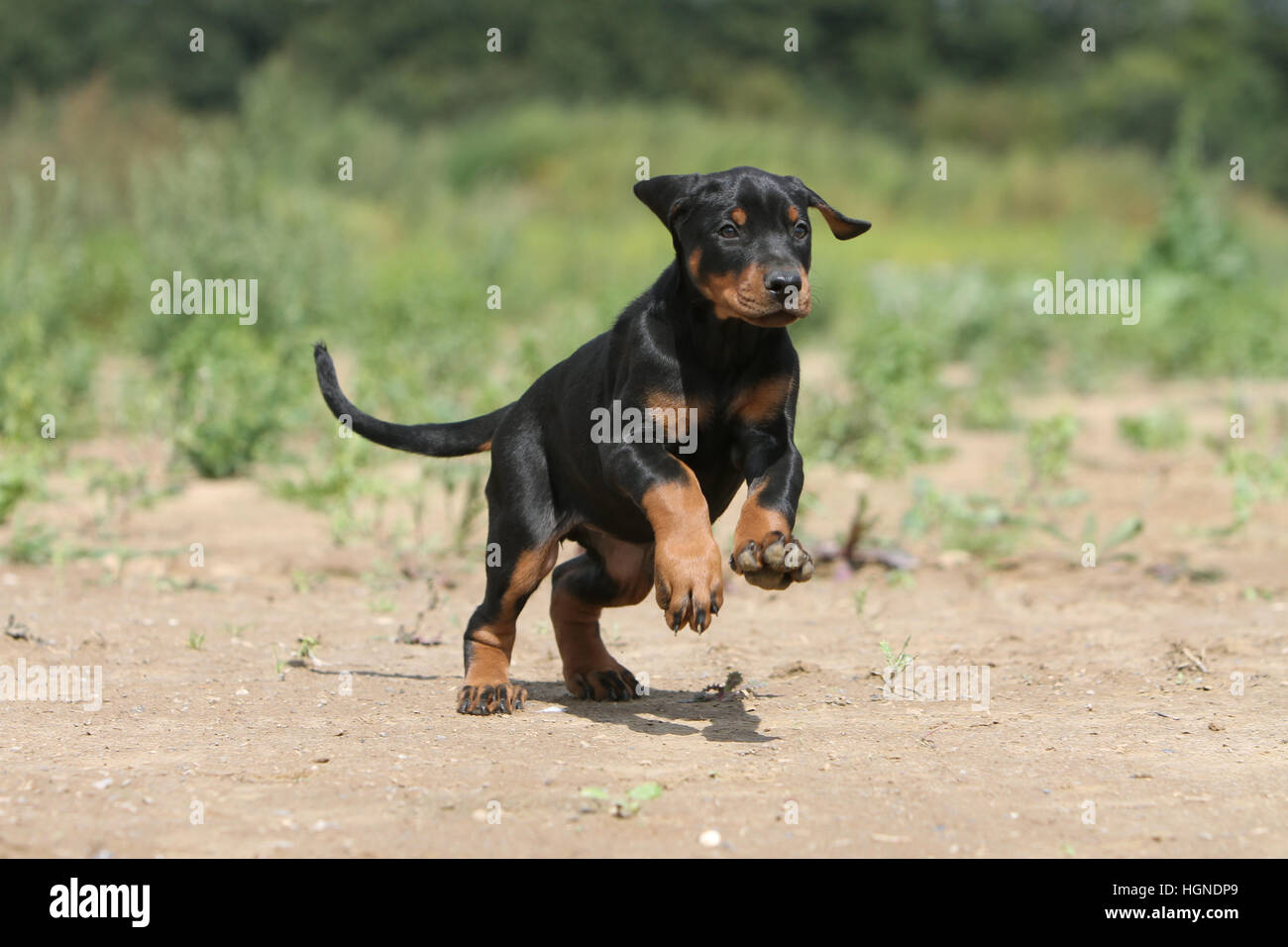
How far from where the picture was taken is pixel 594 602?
171 inches

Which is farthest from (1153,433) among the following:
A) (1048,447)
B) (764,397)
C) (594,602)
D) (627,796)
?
(627,796)

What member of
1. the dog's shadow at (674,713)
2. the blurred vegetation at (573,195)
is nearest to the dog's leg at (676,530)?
the dog's shadow at (674,713)

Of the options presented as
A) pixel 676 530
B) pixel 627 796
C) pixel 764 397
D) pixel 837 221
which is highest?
pixel 837 221

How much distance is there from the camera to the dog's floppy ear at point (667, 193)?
3.98 m

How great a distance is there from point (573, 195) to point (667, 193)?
1790 centimetres

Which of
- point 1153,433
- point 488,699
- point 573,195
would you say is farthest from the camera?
point 573,195

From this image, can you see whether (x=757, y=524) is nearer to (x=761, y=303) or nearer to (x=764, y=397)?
(x=764, y=397)

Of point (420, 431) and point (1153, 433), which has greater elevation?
point (1153, 433)

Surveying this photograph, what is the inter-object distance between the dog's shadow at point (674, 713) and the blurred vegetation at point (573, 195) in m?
2.98

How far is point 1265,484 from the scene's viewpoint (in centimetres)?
714

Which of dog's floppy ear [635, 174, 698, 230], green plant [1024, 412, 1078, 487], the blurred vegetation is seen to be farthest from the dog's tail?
green plant [1024, 412, 1078, 487]

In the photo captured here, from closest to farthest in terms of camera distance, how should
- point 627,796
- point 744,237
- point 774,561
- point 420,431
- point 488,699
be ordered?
1. point 627,796
2. point 774,561
3. point 744,237
4. point 488,699
5. point 420,431

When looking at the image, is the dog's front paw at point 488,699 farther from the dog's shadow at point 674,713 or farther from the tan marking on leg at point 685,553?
the tan marking on leg at point 685,553
